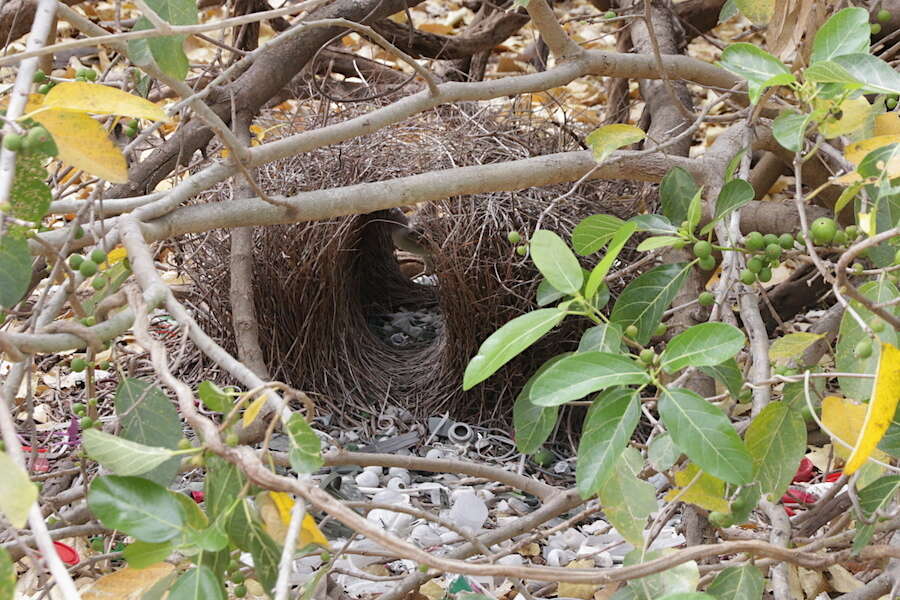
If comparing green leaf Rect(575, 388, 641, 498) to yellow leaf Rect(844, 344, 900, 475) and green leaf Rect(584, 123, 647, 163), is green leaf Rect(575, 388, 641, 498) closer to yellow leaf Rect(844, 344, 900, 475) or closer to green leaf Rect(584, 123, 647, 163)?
yellow leaf Rect(844, 344, 900, 475)

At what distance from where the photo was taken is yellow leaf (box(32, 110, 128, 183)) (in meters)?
0.57

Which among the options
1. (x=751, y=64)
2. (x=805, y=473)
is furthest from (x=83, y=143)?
(x=805, y=473)

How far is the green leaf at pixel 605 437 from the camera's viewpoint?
0.59 metres

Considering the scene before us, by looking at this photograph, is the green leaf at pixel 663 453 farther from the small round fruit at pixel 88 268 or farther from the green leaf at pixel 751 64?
the small round fruit at pixel 88 268

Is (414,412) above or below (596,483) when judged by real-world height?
below

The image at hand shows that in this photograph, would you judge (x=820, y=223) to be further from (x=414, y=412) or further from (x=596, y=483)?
(x=414, y=412)

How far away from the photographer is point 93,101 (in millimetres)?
545

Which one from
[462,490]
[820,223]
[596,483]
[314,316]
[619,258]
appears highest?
[820,223]

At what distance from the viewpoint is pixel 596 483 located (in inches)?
22.9

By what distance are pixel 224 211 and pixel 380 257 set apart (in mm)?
1696

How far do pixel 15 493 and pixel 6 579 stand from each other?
5 centimetres

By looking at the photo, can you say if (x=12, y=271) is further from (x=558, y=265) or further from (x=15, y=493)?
(x=558, y=265)

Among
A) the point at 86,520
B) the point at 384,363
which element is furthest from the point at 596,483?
the point at 384,363

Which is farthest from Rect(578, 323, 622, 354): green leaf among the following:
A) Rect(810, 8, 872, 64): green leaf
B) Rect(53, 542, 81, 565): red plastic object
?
Rect(53, 542, 81, 565): red plastic object
